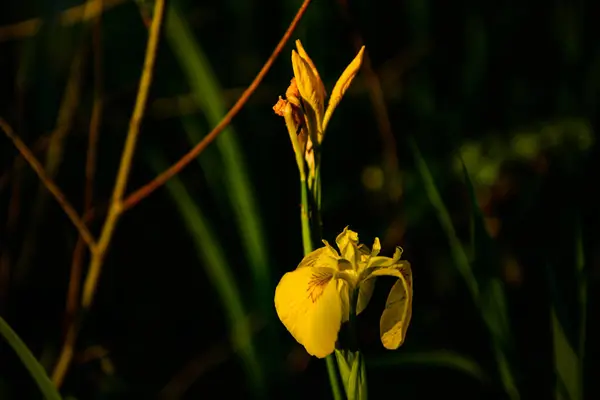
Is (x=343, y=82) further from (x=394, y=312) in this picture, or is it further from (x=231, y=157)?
(x=231, y=157)

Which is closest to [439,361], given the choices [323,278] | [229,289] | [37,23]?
[229,289]

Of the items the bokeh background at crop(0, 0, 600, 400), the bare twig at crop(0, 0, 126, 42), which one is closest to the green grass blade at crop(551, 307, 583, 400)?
the bokeh background at crop(0, 0, 600, 400)

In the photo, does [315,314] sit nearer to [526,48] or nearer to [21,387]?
[21,387]

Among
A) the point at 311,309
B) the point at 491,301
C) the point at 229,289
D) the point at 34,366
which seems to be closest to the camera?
the point at 311,309

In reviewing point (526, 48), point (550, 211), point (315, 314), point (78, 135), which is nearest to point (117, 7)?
point (78, 135)

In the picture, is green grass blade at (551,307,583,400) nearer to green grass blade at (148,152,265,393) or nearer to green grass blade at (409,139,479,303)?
green grass blade at (409,139,479,303)

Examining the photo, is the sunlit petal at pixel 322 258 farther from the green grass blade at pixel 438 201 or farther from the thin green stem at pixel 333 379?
the green grass blade at pixel 438 201

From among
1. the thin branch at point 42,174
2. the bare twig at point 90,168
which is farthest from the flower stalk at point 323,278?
the bare twig at point 90,168
